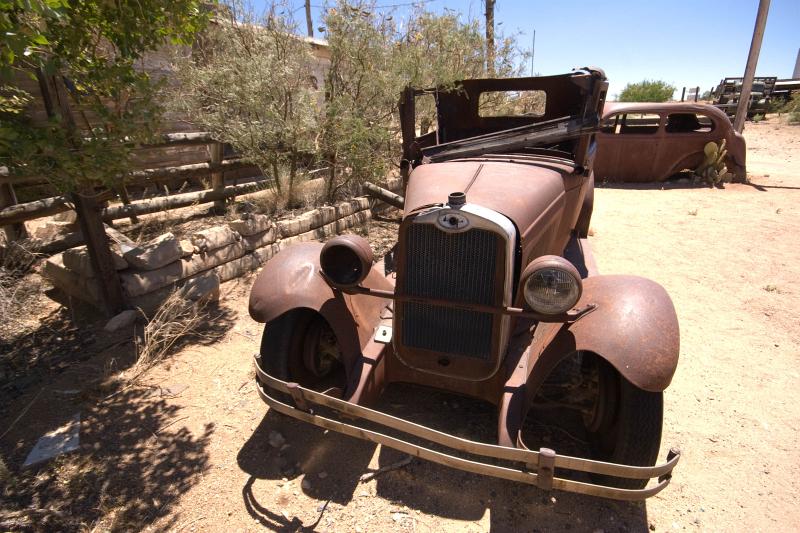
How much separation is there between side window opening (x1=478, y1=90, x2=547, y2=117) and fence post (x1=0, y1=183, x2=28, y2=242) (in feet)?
21.0

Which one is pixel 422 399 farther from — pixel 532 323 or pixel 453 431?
pixel 532 323

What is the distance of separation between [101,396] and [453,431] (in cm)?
253

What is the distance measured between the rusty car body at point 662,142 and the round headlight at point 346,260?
8.22 meters

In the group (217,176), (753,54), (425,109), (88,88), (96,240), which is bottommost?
(96,240)

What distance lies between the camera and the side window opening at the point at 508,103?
7980 millimetres

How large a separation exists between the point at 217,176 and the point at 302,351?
4.07 m

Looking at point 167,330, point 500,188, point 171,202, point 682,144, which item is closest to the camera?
point 500,188

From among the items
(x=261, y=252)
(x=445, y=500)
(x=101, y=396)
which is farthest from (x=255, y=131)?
(x=445, y=500)

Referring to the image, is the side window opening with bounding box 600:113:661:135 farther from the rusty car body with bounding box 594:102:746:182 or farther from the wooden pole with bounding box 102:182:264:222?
the wooden pole with bounding box 102:182:264:222

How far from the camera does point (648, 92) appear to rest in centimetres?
2834

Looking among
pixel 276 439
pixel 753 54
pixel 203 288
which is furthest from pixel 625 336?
pixel 753 54

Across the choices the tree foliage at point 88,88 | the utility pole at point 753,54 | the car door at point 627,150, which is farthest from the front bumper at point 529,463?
the utility pole at point 753,54

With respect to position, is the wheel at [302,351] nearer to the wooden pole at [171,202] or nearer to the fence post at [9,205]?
the wooden pole at [171,202]

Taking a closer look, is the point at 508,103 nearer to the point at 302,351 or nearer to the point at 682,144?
the point at 682,144
